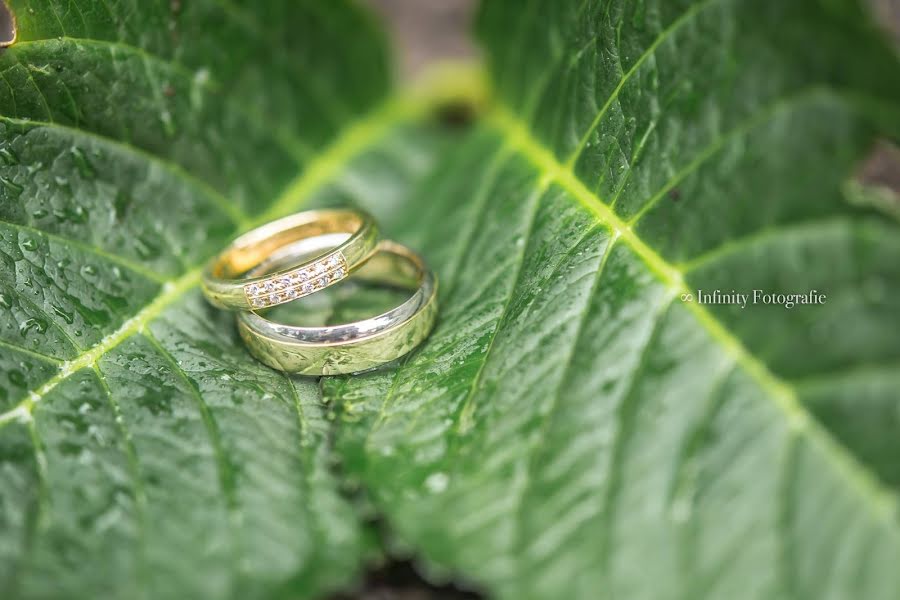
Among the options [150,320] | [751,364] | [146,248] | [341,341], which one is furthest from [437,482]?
[146,248]

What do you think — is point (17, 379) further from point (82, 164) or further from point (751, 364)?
point (751, 364)

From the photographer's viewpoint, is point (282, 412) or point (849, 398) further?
point (282, 412)

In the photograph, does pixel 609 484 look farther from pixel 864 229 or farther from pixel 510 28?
pixel 510 28

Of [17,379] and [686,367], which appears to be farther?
[17,379]

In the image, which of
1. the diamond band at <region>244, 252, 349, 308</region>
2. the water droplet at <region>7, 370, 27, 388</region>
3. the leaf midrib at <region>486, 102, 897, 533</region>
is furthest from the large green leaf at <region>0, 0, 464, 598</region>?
the leaf midrib at <region>486, 102, 897, 533</region>

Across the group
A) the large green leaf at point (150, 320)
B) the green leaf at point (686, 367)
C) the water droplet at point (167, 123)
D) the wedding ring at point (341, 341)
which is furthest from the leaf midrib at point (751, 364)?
the water droplet at point (167, 123)

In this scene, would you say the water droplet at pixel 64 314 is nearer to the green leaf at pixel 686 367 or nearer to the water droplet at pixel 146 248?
the water droplet at pixel 146 248

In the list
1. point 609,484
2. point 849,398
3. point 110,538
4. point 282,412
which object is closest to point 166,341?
point 282,412

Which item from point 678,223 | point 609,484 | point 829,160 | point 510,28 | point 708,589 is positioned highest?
point 510,28
